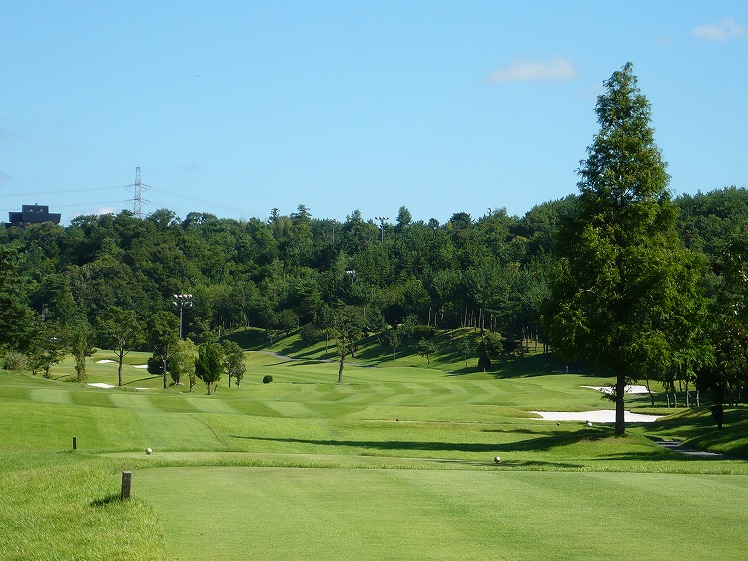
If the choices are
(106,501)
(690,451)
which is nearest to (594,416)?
(690,451)

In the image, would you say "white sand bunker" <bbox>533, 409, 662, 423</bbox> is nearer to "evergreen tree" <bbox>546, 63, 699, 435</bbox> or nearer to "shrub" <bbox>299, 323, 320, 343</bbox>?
"evergreen tree" <bbox>546, 63, 699, 435</bbox>

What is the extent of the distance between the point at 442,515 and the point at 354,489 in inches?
147

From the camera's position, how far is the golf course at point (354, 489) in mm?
13906

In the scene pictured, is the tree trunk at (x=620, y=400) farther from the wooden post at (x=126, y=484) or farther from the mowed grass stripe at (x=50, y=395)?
the mowed grass stripe at (x=50, y=395)

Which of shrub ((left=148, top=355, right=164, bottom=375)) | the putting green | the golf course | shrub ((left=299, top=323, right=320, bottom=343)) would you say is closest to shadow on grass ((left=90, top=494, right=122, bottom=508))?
the golf course

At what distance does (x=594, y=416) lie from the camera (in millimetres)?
57531

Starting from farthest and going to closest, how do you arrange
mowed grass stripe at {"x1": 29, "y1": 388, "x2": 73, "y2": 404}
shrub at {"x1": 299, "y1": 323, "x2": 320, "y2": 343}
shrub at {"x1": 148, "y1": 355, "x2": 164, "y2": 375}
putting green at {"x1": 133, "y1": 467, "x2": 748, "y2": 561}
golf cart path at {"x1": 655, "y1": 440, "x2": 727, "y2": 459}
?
shrub at {"x1": 299, "y1": 323, "x2": 320, "y2": 343}
shrub at {"x1": 148, "y1": 355, "x2": 164, "y2": 375}
mowed grass stripe at {"x1": 29, "y1": 388, "x2": 73, "y2": 404}
golf cart path at {"x1": 655, "y1": 440, "x2": 727, "y2": 459}
putting green at {"x1": 133, "y1": 467, "x2": 748, "y2": 561}

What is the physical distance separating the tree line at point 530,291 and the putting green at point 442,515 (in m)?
15.2

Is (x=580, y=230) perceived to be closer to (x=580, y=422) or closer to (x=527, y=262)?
(x=580, y=422)

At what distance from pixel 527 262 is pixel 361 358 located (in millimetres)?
49280

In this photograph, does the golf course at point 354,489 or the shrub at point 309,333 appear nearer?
the golf course at point 354,489

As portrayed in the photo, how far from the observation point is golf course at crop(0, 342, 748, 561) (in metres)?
13.9

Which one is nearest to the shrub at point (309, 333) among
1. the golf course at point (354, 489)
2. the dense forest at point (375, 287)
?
the dense forest at point (375, 287)

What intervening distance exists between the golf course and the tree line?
4.64 m
